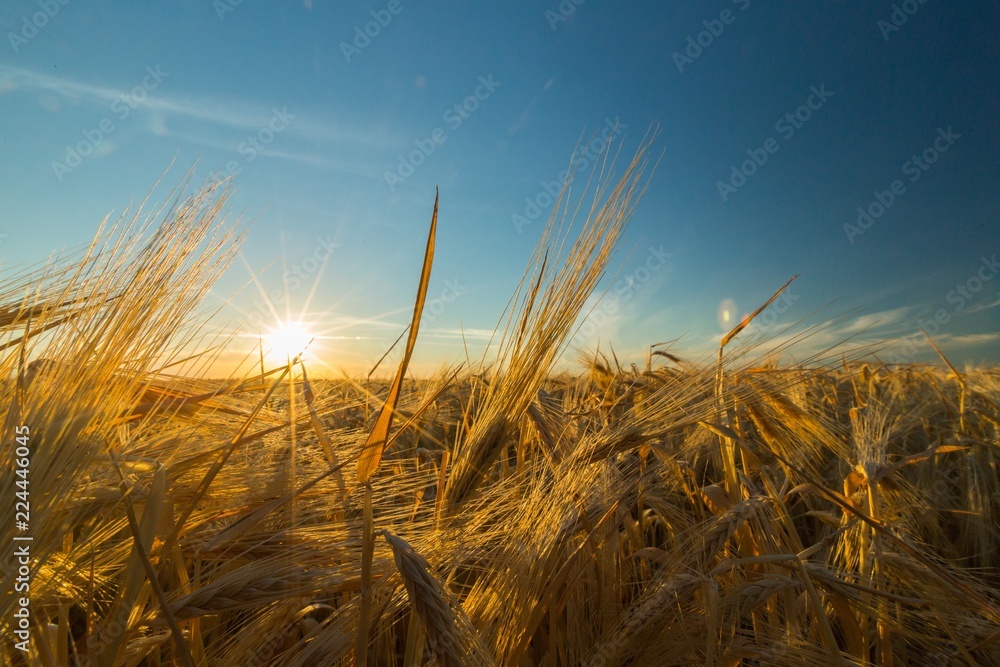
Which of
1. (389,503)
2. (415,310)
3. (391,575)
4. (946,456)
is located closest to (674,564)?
(391,575)

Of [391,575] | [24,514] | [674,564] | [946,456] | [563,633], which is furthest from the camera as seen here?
[946,456]

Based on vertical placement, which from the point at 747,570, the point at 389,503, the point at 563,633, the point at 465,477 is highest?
the point at 465,477

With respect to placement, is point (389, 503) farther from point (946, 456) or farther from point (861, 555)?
point (946, 456)

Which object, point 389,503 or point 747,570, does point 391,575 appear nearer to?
point 389,503

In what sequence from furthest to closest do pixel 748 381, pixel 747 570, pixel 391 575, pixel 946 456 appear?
pixel 946 456 → pixel 748 381 → pixel 747 570 → pixel 391 575

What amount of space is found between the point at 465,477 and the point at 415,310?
1.68 ft

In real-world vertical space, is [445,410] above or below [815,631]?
above

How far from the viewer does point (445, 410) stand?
2.68 metres

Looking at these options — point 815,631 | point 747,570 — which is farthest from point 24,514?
point 815,631

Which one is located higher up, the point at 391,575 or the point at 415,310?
the point at 415,310

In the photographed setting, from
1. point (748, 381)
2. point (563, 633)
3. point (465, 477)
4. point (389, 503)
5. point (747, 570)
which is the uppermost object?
point (748, 381)

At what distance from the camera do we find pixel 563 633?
126 centimetres

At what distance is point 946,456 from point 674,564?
237 centimetres

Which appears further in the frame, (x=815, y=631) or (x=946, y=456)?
(x=946, y=456)
